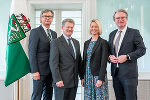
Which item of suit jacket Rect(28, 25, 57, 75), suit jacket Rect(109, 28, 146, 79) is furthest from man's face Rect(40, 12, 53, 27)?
suit jacket Rect(109, 28, 146, 79)

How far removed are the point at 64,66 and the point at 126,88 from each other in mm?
759

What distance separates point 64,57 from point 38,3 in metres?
1.77

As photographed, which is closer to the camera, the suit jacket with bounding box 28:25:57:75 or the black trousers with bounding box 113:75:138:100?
the black trousers with bounding box 113:75:138:100

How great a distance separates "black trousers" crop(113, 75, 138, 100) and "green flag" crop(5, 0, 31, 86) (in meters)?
1.25

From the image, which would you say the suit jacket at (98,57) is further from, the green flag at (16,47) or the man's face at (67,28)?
the green flag at (16,47)

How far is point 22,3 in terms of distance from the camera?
8.05 feet

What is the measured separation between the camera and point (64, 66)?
1930 millimetres

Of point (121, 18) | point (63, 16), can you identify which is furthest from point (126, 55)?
point (63, 16)

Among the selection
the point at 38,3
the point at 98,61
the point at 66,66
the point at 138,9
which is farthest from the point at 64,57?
the point at 138,9

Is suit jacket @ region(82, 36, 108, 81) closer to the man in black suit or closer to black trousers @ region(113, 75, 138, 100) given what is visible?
the man in black suit

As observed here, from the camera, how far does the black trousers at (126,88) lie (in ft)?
6.16

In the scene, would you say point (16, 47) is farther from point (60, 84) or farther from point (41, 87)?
point (60, 84)

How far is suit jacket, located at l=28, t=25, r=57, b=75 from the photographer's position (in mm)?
2068

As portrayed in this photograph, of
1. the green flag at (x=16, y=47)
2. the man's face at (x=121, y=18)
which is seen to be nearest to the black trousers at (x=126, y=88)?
the man's face at (x=121, y=18)
